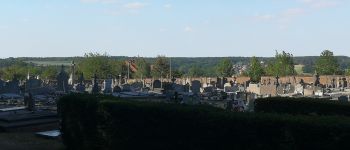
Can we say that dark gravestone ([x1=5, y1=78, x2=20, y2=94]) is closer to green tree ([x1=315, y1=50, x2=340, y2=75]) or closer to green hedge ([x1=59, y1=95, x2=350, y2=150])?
green hedge ([x1=59, y1=95, x2=350, y2=150])

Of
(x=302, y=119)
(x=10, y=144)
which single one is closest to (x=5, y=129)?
(x=10, y=144)

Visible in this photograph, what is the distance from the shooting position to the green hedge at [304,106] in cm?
1292

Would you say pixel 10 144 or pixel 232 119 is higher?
pixel 232 119

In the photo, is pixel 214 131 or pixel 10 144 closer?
pixel 214 131

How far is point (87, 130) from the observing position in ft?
38.0

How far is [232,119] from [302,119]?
1.20 metres

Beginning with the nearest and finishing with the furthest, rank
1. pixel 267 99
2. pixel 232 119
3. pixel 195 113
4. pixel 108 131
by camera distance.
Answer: pixel 232 119
pixel 195 113
pixel 108 131
pixel 267 99

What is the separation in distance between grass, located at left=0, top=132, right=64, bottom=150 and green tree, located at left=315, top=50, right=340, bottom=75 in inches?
2205

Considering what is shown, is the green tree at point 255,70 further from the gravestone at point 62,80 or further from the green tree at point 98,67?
the gravestone at point 62,80

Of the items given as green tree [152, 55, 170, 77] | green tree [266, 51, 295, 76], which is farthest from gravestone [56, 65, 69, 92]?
green tree [152, 55, 170, 77]

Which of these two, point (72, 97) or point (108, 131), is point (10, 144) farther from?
point (108, 131)

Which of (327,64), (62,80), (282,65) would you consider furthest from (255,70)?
(62,80)

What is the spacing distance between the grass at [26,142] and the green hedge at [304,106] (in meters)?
5.83

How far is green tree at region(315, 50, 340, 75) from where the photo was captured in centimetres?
6650
